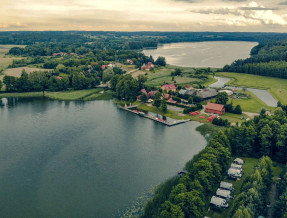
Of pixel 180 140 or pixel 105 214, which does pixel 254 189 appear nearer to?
pixel 105 214

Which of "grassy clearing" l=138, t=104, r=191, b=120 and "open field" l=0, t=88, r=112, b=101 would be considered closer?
"grassy clearing" l=138, t=104, r=191, b=120

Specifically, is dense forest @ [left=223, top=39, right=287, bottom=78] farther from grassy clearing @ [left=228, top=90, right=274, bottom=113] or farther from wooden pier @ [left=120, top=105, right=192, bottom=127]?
wooden pier @ [left=120, top=105, right=192, bottom=127]

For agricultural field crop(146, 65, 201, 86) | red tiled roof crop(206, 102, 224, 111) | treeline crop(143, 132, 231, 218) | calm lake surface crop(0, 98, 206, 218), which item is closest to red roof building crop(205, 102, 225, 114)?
red tiled roof crop(206, 102, 224, 111)

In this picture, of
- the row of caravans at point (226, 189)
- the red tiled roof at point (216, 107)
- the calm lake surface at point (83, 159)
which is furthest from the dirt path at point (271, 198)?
the red tiled roof at point (216, 107)

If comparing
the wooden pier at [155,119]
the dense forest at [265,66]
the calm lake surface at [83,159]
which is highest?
the dense forest at [265,66]

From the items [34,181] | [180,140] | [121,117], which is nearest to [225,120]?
[180,140]

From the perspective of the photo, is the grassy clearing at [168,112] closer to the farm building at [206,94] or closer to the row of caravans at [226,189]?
the farm building at [206,94]
